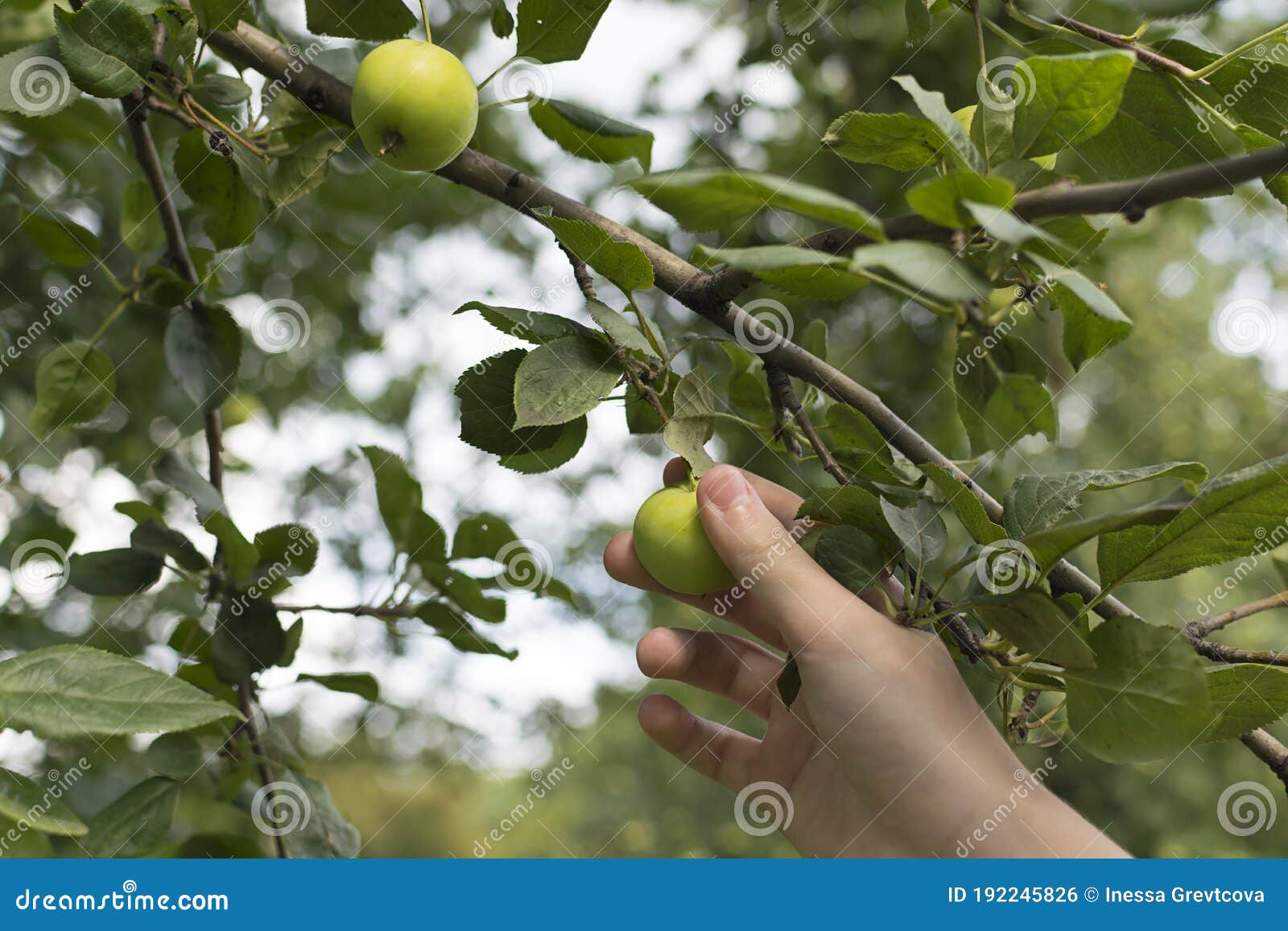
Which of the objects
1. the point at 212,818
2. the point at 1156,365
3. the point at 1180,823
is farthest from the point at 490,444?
the point at 1156,365

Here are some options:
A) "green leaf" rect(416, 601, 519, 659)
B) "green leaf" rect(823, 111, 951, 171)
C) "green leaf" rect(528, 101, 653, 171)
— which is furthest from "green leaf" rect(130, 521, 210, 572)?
"green leaf" rect(823, 111, 951, 171)

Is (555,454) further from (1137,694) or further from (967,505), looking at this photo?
(1137,694)

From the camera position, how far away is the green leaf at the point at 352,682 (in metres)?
1.33

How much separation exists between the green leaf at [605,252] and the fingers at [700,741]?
60 cm

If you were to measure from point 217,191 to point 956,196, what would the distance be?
999 mm

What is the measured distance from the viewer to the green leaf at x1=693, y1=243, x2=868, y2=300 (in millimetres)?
524

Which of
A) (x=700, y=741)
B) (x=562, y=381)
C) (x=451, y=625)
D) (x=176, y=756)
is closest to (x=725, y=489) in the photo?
(x=562, y=381)

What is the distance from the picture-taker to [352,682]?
1.33m

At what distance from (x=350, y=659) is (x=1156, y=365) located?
6346mm

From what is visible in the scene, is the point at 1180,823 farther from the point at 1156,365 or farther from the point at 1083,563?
the point at 1156,365

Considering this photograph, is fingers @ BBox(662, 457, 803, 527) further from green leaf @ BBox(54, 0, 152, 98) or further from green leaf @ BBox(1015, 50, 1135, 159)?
green leaf @ BBox(54, 0, 152, 98)

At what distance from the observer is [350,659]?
15.7 feet

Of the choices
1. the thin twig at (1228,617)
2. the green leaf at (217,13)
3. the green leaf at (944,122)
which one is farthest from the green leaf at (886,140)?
the green leaf at (217,13)

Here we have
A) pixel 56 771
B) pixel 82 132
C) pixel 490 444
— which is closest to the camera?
pixel 490 444
